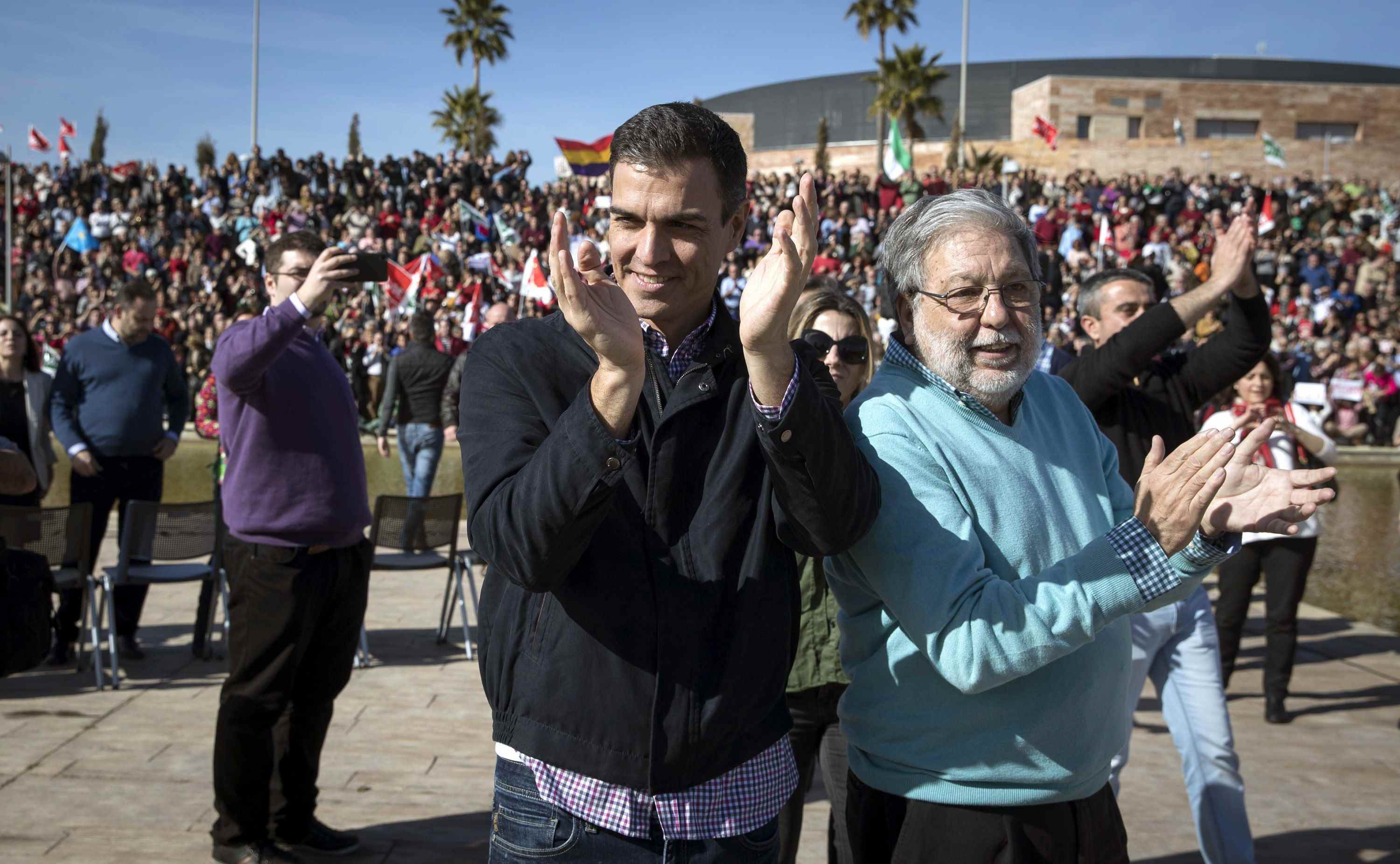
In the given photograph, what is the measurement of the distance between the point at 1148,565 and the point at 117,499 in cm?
711

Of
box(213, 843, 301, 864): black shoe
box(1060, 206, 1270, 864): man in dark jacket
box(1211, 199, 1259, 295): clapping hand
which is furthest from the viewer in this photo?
box(213, 843, 301, 864): black shoe

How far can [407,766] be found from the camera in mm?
5184

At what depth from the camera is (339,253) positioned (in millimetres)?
3867

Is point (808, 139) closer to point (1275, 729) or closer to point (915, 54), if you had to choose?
point (915, 54)

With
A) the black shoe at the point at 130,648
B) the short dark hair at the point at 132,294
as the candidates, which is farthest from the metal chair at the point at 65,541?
the short dark hair at the point at 132,294

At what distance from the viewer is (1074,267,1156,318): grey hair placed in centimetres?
448

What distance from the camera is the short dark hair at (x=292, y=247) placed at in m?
4.24

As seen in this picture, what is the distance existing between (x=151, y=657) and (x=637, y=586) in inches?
242

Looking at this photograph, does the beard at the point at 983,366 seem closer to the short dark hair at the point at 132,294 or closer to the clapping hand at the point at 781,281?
the clapping hand at the point at 781,281

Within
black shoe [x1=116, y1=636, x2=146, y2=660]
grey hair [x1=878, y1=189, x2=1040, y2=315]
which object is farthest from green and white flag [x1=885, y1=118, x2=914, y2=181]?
grey hair [x1=878, y1=189, x2=1040, y2=315]

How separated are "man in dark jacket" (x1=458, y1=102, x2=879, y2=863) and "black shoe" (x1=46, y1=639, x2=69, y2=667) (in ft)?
19.0

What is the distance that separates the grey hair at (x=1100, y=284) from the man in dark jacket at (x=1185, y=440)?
1.22 feet

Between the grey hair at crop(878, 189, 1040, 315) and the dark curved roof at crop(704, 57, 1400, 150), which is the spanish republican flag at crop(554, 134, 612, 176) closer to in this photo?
the grey hair at crop(878, 189, 1040, 315)

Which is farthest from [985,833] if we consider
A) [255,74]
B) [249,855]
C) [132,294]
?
[255,74]
